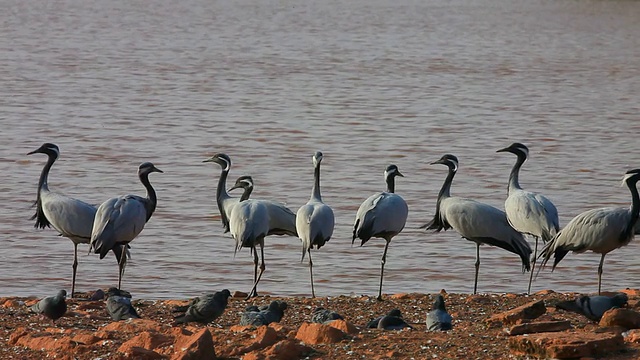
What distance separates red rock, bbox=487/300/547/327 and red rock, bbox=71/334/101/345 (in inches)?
94.0

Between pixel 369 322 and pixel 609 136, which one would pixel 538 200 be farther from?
pixel 609 136

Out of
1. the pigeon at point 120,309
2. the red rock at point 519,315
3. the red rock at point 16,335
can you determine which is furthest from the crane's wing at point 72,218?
the red rock at point 519,315

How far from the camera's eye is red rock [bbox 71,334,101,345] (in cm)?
811

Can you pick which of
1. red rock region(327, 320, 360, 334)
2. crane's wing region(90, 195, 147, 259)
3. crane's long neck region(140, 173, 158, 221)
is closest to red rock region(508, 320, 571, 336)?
red rock region(327, 320, 360, 334)

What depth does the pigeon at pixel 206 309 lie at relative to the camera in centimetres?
889

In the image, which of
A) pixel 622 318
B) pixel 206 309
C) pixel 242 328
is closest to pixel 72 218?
pixel 206 309

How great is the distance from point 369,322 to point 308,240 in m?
2.13

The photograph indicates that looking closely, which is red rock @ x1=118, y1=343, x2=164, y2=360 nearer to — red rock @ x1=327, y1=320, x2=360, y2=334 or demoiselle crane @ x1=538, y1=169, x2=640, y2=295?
red rock @ x1=327, y1=320, x2=360, y2=334

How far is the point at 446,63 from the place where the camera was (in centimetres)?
3650

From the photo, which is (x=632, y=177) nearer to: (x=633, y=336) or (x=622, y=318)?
(x=622, y=318)

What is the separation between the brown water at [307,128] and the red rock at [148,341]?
151 inches

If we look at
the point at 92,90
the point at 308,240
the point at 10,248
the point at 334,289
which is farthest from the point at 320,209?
the point at 92,90

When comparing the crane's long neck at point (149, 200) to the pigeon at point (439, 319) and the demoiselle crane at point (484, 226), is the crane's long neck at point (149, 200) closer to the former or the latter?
the demoiselle crane at point (484, 226)

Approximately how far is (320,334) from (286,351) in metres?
0.48
